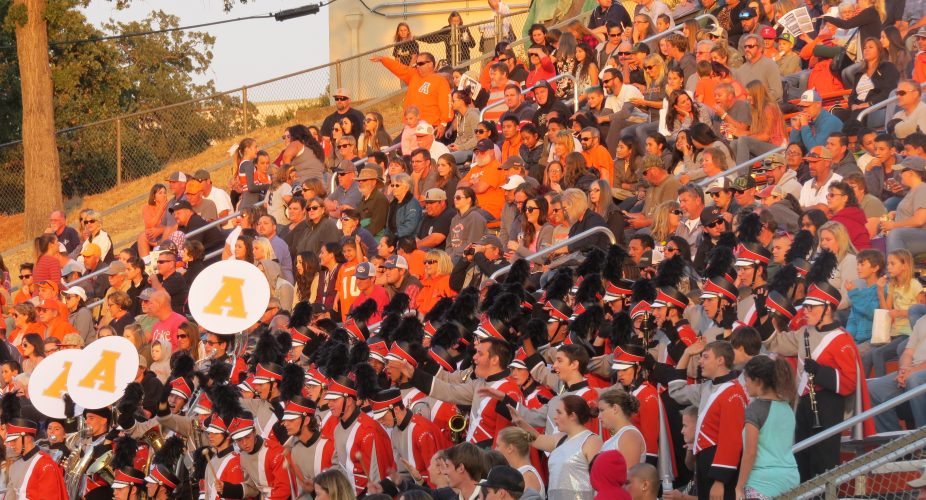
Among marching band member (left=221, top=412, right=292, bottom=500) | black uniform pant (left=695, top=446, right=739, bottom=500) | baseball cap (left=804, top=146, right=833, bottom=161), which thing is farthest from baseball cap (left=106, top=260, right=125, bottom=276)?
black uniform pant (left=695, top=446, right=739, bottom=500)

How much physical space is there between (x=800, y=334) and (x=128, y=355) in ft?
17.6

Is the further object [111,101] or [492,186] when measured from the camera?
[111,101]

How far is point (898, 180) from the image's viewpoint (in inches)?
494

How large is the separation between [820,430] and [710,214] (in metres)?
3.57

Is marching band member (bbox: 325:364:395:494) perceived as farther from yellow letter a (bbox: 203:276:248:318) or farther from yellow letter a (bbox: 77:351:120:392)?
yellow letter a (bbox: 77:351:120:392)

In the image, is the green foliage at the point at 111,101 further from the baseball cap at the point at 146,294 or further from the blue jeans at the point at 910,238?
the blue jeans at the point at 910,238

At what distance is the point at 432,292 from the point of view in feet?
43.6

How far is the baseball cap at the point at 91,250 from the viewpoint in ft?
56.4

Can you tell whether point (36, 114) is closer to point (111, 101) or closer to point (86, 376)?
point (111, 101)

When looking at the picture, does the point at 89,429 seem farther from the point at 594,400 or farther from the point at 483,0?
the point at 483,0

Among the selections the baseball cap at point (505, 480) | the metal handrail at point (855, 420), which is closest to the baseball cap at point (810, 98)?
the metal handrail at point (855, 420)

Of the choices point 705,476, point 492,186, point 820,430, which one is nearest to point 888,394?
point 820,430

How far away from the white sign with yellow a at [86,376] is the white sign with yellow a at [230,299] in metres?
0.69

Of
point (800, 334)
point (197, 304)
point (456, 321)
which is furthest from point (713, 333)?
point (197, 304)
